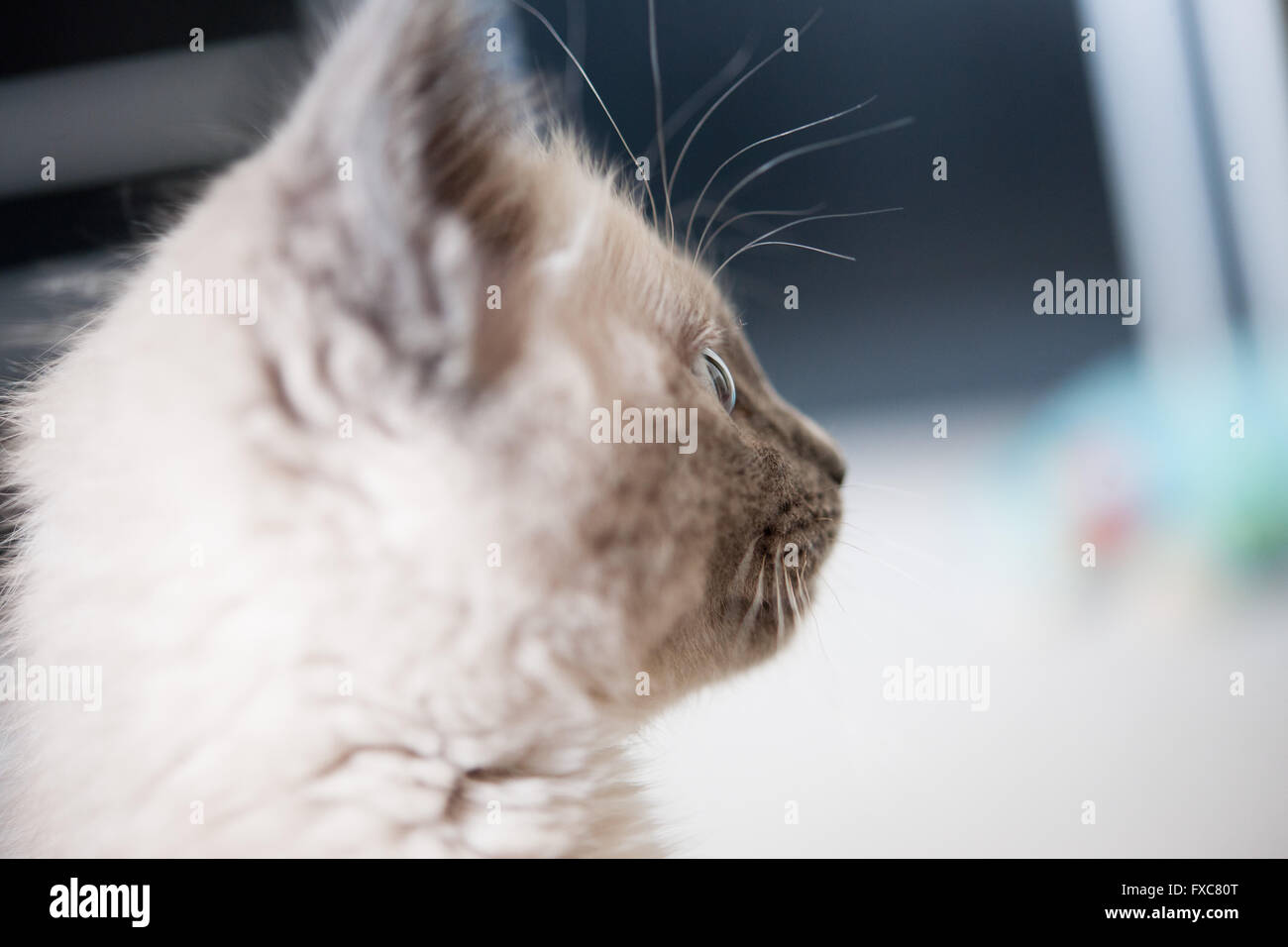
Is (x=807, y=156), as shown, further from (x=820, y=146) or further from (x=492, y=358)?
(x=492, y=358)

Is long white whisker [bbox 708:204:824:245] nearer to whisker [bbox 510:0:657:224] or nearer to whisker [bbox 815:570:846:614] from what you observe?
whisker [bbox 510:0:657:224]

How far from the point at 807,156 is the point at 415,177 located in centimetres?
48

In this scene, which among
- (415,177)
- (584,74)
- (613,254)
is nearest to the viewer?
(415,177)

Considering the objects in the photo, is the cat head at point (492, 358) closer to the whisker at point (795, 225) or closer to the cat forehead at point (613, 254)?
the cat forehead at point (613, 254)

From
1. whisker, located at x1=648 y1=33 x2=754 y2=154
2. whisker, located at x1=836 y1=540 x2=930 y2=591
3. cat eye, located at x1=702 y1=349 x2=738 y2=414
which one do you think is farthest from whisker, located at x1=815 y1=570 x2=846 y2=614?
whisker, located at x1=648 y1=33 x2=754 y2=154

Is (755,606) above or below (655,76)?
below

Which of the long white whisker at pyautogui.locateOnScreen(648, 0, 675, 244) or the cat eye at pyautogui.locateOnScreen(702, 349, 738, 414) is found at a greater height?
the long white whisker at pyautogui.locateOnScreen(648, 0, 675, 244)

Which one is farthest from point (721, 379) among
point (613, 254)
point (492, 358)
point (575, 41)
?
point (575, 41)

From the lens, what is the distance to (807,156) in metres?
0.79

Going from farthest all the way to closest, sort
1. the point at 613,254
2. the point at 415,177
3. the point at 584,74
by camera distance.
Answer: the point at 584,74 < the point at 613,254 < the point at 415,177

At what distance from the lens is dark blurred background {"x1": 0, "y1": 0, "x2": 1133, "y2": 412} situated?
66cm

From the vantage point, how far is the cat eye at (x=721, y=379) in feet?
2.12

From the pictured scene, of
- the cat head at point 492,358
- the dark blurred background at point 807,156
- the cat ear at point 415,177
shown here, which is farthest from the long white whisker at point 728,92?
the cat ear at point 415,177

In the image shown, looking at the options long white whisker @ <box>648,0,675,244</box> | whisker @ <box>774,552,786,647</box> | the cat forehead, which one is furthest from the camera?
long white whisker @ <box>648,0,675,244</box>
